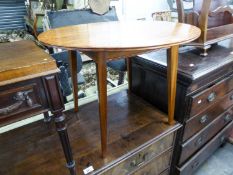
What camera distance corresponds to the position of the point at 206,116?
1.18m

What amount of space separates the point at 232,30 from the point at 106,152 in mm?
1076

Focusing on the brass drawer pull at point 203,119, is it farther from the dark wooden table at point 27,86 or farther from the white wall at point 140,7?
the white wall at point 140,7

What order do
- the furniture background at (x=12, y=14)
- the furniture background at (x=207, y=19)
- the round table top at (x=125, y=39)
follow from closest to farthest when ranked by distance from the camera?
1. the round table top at (x=125, y=39)
2. the furniture background at (x=207, y=19)
3. the furniture background at (x=12, y=14)

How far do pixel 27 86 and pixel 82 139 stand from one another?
1.72 ft

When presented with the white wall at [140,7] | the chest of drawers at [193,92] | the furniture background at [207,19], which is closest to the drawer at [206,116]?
the chest of drawers at [193,92]

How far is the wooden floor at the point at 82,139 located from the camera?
33.2 inches

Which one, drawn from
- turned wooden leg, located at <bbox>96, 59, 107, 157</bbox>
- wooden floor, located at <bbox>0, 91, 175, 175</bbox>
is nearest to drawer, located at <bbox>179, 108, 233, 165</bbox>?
wooden floor, located at <bbox>0, 91, 175, 175</bbox>

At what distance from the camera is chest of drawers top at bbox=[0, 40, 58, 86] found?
0.49 meters

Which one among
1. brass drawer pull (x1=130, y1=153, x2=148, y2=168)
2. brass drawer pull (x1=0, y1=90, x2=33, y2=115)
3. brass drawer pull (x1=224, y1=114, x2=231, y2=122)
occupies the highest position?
brass drawer pull (x1=0, y1=90, x2=33, y2=115)

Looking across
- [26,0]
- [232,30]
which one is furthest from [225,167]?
[26,0]

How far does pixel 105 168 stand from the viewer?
2.73 feet

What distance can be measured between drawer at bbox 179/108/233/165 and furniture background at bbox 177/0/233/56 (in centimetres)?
49

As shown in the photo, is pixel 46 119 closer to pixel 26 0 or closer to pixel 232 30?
pixel 232 30

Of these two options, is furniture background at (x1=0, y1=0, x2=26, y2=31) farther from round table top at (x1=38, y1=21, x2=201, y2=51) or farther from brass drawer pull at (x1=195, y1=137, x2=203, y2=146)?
brass drawer pull at (x1=195, y1=137, x2=203, y2=146)
